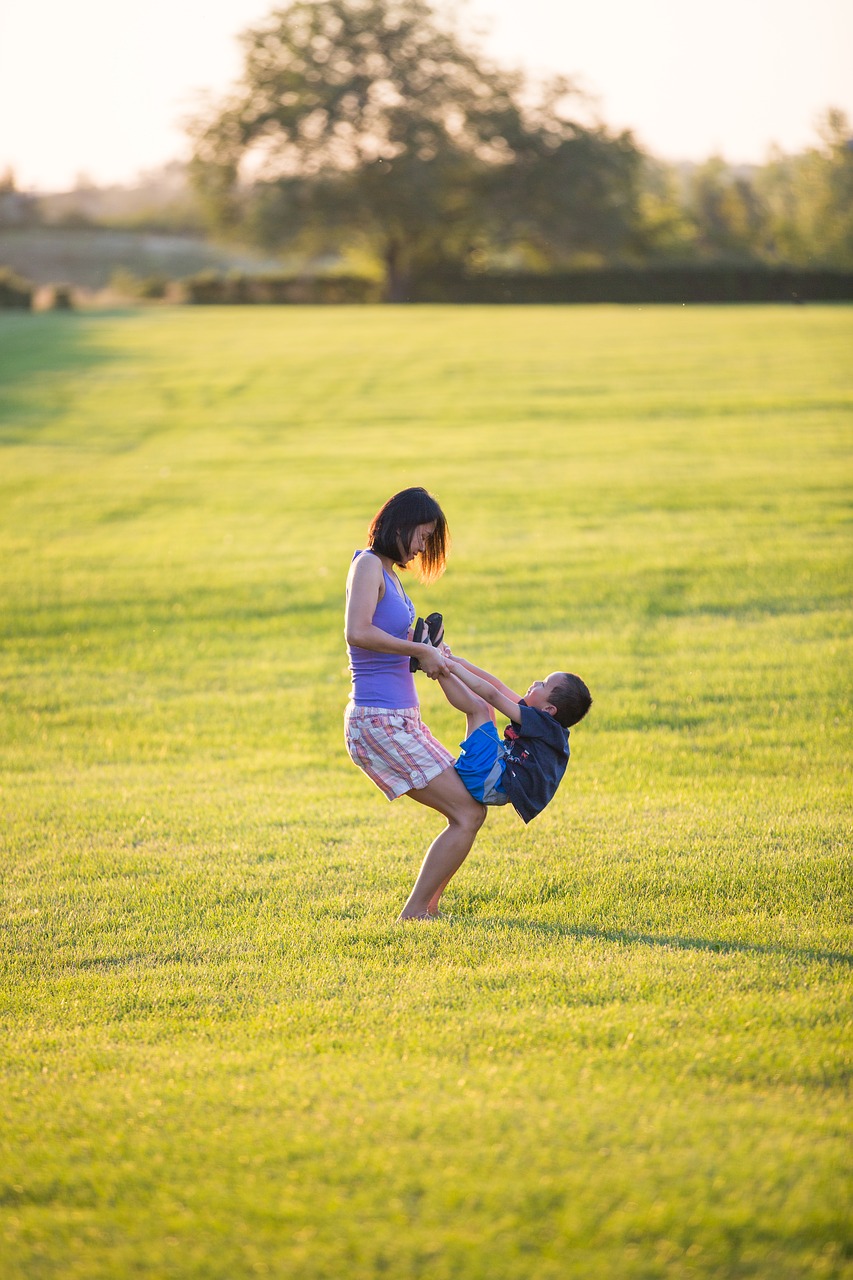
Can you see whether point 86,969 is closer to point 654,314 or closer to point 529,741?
point 529,741

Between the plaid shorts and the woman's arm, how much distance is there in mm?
310

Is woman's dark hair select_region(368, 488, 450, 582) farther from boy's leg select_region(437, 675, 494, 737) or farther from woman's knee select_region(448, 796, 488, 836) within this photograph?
woman's knee select_region(448, 796, 488, 836)

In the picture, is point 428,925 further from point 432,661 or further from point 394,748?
point 432,661

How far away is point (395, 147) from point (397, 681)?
74.9m

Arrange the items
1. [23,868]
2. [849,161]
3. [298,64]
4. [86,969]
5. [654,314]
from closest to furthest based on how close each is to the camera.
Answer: [86,969] < [23,868] < [849,161] < [654,314] < [298,64]

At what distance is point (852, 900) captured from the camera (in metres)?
5.79

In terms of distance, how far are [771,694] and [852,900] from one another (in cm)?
410

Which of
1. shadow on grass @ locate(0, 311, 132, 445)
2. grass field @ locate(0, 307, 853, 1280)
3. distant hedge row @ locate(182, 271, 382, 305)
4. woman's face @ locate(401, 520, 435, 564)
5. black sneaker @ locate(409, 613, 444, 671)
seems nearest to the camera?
grass field @ locate(0, 307, 853, 1280)

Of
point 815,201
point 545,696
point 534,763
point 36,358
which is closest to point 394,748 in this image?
point 534,763

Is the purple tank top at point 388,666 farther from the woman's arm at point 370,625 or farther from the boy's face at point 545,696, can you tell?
the boy's face at point 545,696

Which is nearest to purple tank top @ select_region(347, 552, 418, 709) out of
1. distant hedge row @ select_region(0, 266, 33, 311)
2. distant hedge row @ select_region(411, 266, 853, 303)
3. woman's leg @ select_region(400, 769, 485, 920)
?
woman's leg @ select_region(400, 769, 485, 920)

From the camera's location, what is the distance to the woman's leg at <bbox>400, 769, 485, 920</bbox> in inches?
211

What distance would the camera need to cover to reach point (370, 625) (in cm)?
515

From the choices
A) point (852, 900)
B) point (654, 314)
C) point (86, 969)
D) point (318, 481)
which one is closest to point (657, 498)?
point (318, 481)
